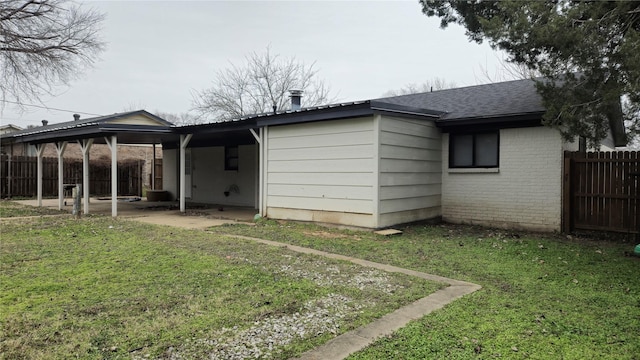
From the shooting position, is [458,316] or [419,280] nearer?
[458,316]

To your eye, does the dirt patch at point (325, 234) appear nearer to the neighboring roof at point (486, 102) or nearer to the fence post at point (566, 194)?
the neighboring roof at point (486, 102)

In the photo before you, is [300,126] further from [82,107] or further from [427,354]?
[82,107]

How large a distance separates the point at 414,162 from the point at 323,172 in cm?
218

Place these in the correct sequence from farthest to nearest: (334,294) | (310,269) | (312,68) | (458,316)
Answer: (312,68) → (310,269) → (334,294) → (458,316)

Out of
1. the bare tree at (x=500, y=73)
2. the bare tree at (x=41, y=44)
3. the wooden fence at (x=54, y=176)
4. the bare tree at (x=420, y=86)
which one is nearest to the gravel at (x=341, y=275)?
the bare tree at (x=41, y=44)

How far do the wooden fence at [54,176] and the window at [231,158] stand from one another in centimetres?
986

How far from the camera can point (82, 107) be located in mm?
41562

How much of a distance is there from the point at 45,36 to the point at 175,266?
14.3 meters

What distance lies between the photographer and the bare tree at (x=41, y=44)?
583 inches

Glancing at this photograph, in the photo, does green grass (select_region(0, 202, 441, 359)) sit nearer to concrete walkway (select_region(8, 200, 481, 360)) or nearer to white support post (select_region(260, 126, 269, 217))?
concrete walkway (select_region(8, 200, 481, 360))

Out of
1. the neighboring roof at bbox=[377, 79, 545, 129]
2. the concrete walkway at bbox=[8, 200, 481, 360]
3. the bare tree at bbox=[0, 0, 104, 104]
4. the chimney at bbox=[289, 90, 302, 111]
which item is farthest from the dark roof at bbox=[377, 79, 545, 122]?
the bare tree at bbox=[0, 0, 104, 104]

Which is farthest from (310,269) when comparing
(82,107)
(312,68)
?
(82,107)

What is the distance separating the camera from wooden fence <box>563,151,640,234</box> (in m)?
8.22

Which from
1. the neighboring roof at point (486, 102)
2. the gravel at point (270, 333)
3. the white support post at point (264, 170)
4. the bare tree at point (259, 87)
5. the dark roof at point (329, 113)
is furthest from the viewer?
the bare tree at point (259, 87)
